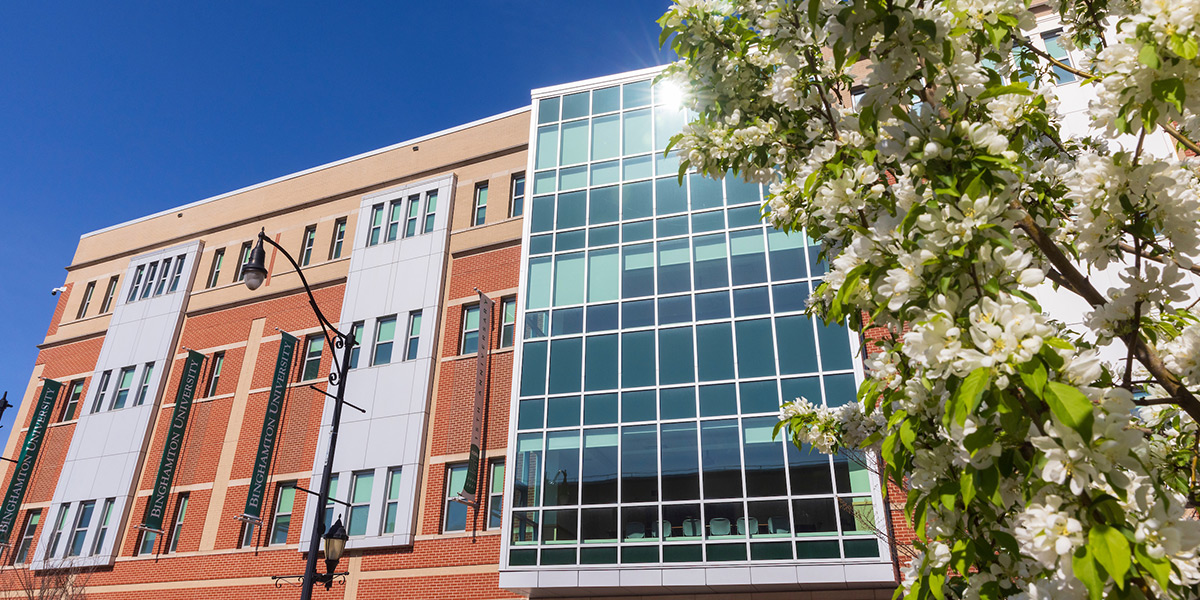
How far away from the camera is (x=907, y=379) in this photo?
2.86 metres

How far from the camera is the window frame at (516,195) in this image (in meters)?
23.3

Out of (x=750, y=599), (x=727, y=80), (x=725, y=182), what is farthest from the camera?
(x=725, y=182)

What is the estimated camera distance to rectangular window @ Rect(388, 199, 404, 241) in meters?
24.7

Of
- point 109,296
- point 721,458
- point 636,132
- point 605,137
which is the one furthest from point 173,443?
point 721,458

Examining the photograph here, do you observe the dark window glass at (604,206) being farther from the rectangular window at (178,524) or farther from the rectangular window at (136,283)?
the rectangular window at (136,283)

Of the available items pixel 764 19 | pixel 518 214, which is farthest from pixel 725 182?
pixel 764 19

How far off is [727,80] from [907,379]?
2524 mm

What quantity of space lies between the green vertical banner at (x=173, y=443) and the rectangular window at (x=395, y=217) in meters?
8.17

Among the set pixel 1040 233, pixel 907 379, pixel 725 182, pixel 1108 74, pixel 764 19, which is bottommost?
pixel 907 379

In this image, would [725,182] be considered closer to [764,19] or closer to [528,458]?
[528,458]

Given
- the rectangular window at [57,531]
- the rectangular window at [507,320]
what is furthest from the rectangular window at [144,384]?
the rectangular window at [507,320]

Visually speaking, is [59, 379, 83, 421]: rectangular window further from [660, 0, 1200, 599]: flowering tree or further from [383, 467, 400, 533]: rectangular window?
[660, 0, 1200, 599]: flowering tree

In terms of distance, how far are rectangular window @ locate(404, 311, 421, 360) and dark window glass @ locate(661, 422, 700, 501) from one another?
29.8 ft

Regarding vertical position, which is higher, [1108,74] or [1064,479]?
[1108,74]
